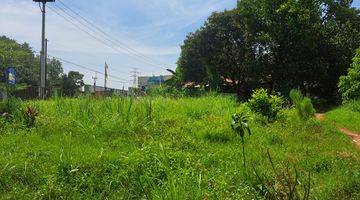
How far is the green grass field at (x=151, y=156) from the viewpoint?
20.4ft

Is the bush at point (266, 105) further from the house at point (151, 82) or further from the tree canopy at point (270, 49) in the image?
the tree canopy at point (270, 49)

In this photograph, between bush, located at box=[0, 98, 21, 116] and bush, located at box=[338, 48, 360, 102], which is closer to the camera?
bush, located at box=[0, 98, 21, 116]

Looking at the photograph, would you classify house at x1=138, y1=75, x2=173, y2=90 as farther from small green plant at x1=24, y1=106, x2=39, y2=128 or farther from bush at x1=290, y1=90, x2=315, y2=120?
small green plant at x1=24, y1=106, x2=39, y2=128

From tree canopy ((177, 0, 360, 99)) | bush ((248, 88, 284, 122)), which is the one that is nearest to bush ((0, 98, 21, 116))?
bush ((248, 88, 284, 122))

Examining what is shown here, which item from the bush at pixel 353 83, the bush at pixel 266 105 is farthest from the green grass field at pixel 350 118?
the bush at pixel 266 105

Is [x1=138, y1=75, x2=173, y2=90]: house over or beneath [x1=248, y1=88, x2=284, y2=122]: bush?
over

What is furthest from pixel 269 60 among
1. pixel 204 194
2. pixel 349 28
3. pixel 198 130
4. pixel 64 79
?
pixel 64 79

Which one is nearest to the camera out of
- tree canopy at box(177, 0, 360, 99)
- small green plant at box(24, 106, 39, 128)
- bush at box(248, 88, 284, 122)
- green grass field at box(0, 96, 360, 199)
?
green grass field at box(0, 96, 360, 199)

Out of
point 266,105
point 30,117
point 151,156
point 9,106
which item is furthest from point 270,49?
point 151,156

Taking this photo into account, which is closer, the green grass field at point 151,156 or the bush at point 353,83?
the green grass field at point 151,156

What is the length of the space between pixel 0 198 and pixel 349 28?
3310 cm

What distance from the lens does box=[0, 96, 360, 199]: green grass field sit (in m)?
6.23

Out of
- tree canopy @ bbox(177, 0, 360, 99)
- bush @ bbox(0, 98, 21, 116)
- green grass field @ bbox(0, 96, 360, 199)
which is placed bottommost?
green grass field @ bbox(0, 96, 360, 199)

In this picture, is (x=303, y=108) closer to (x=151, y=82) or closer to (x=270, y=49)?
(x=151, y=82)
